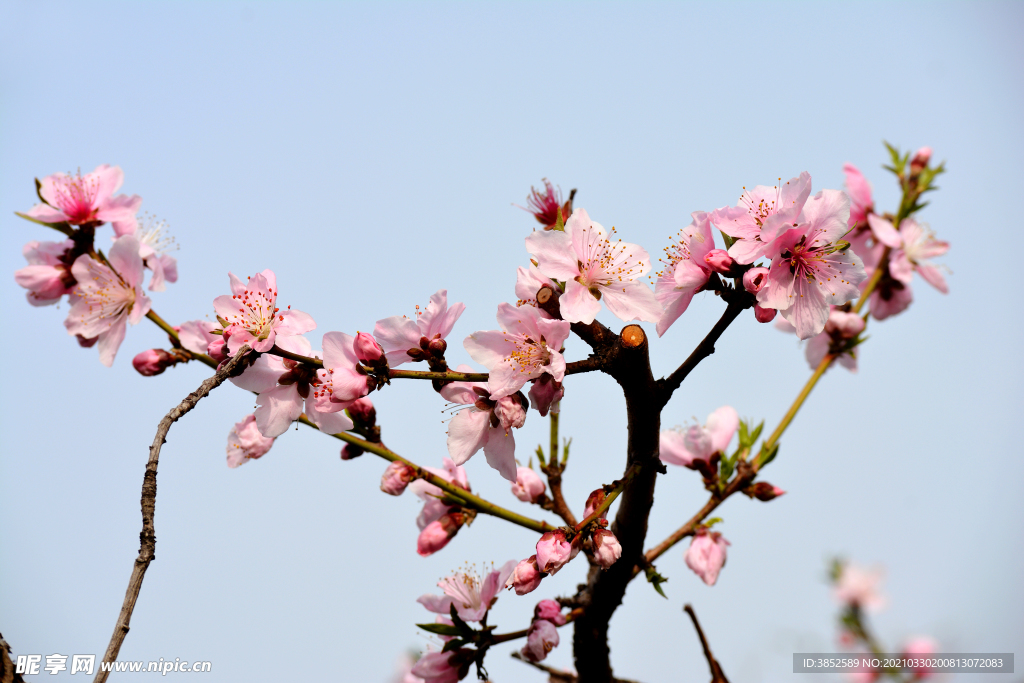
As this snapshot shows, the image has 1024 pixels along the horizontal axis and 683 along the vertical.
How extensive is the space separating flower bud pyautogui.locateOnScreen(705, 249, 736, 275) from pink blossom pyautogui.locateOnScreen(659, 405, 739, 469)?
86cm

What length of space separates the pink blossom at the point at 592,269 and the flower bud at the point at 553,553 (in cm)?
47

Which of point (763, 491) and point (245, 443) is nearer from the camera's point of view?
point (245, 443)

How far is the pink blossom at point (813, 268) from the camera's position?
4.86 ft

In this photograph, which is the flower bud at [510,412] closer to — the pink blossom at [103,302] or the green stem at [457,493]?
the green stem at [457,493]

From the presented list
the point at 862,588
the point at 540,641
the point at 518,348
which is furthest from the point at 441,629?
the point at 862,588

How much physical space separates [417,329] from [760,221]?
83 cm

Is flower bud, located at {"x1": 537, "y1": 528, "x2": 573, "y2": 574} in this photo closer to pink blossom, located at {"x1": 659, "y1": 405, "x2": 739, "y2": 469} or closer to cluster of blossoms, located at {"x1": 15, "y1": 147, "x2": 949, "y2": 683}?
cluster of blossoms, located at {"x1": 15, "y1": 147, "x2": 949, "y2": 683}

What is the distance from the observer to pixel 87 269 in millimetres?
1906

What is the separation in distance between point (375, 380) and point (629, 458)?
635 millimetres

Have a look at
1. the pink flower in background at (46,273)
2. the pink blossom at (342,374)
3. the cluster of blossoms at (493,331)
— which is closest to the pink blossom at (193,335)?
the cluster of blossoms at (493,331)

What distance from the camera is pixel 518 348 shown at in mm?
1406

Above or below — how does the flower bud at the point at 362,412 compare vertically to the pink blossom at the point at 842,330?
below

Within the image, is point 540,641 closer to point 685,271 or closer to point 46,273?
point 685,271

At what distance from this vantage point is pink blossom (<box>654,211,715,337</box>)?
150cm
